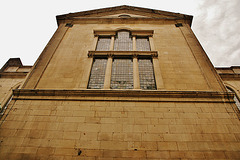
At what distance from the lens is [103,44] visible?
1081 cm

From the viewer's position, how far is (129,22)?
12625 mm

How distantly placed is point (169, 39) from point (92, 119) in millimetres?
8940

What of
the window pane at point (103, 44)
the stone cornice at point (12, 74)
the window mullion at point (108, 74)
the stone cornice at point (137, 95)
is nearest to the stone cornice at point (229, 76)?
the stone cornice at point (137, 95)

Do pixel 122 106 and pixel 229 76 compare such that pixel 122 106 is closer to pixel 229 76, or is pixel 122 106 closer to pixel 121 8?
pixel 229 76

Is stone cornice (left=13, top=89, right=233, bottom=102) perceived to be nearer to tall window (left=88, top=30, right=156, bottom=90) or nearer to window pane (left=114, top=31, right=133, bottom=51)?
tall window (left=88, top=30, right=156, bottom=90)

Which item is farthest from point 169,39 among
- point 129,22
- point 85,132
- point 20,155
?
point 20,155

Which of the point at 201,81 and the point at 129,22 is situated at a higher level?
the point at 129,22

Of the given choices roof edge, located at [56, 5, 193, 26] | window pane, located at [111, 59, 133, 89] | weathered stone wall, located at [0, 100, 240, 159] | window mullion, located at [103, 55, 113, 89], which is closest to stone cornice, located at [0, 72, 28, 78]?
roof edge, located at [56, 5, 193, 26]

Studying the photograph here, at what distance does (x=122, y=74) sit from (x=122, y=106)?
260 cm

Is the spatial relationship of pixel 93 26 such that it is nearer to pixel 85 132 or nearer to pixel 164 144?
pixel 85 132

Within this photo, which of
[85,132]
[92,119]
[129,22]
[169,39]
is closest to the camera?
[85,132]

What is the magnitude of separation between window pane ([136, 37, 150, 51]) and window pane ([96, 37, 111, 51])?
2.53 m

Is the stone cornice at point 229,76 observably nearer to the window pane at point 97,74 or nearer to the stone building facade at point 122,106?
the stone building facade at point 122,106

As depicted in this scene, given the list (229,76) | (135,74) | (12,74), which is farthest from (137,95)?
(12,74)
